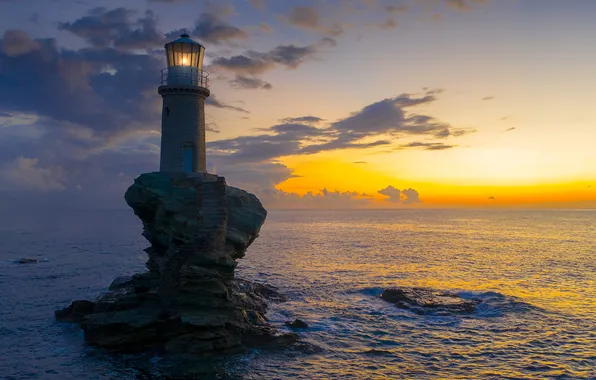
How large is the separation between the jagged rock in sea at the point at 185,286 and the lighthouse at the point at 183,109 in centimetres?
279

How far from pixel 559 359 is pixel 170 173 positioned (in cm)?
2916

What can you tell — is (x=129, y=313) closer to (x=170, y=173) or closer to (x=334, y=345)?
(x=170, y=173)

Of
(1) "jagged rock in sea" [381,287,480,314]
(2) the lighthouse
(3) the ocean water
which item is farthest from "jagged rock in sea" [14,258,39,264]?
(1) "jagged rock in sea" [381,287,480,314]

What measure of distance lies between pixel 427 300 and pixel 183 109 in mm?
→ 28186

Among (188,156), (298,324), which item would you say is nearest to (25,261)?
(188,156)

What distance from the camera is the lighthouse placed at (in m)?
32.5

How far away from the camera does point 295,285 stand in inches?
1871

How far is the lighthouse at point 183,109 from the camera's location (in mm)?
32531

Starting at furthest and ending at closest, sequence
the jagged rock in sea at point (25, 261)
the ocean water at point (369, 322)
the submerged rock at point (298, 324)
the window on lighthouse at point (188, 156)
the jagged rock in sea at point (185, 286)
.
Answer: the jagged rock in sea at point (25, 261), the window on lighthouse at point (188, 156), the submerged rock at point (298, 324), the jagged rock in sea at point (185, 286), the ocean water at point (369, 322)

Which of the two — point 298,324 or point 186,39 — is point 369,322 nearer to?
point 298,324

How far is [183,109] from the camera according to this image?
3256 centimetres

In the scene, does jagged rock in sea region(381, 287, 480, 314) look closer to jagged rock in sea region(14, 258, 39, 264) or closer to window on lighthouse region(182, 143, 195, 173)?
window on lighthouse region(182, 143, 195, 173)

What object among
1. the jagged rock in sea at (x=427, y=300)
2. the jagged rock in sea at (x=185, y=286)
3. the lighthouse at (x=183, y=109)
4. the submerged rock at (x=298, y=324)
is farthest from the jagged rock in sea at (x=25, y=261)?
the jagged rock in sea at (x=427, y=300)

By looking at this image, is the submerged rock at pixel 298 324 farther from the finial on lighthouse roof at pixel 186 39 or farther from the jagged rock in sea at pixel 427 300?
the finial on lighthouse roof at pixel 186 39
